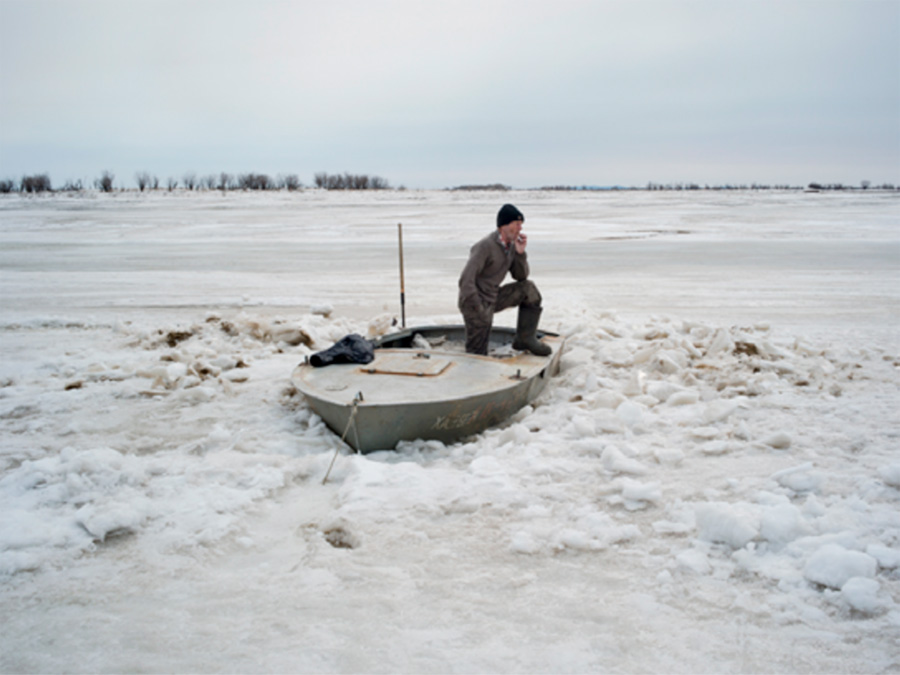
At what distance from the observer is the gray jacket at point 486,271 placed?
5.73 metres

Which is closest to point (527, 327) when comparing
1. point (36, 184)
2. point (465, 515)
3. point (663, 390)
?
point (663, 390)

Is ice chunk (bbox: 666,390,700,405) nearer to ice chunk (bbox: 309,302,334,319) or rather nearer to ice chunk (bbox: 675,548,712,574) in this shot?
ice chunk (bbox: 675,548,712,574)

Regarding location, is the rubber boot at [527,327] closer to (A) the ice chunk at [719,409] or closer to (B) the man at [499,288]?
(B) the man at [499,288]

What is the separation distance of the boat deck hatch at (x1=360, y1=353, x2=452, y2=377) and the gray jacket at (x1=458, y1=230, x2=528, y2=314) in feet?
2.22

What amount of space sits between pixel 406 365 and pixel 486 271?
1.31 metres

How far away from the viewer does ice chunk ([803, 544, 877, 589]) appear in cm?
275

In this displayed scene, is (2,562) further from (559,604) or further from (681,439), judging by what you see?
(681,439)

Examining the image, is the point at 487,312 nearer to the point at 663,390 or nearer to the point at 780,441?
the point at 663,390

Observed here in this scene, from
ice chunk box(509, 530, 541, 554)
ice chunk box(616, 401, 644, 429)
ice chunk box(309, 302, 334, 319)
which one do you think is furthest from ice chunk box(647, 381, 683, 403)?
ice chunk box(309, 302, 334, 319)

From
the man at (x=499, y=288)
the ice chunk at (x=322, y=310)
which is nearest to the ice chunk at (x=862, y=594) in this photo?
the man at (x=499, y=288)

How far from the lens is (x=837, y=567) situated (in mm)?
2773

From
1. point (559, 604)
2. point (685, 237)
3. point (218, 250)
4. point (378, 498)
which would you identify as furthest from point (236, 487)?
point (685, 237)

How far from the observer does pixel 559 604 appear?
2.78 m

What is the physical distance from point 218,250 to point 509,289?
533 inches
